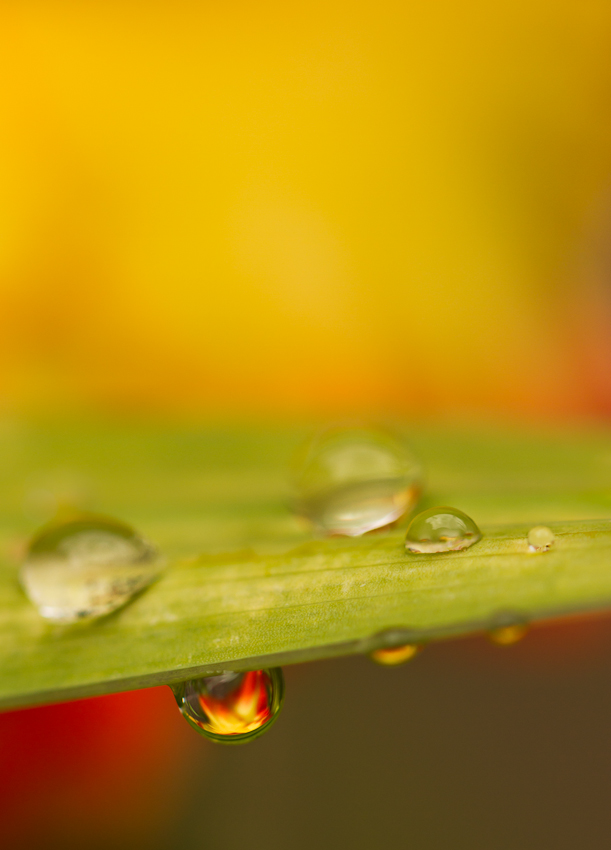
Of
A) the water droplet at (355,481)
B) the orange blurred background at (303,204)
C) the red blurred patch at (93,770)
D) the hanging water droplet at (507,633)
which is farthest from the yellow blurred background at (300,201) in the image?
the hanging water droplet at (507,633)

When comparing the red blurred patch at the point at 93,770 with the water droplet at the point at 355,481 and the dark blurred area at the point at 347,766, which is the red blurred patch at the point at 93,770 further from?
the water droplet at the point at 355,481

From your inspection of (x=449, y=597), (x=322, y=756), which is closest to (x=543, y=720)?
(x=322, y=756)

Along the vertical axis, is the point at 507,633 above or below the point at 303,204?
below

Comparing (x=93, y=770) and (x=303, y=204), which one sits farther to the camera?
(x=303, y=204)

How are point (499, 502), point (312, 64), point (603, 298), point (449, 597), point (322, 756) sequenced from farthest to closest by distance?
point (312, 64), point (603, 298), point (322, 756), point (499, 502), point (449, 597)

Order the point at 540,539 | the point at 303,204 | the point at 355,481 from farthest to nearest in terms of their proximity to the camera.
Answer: the point at 303,204 < the point at 355,481 < the point at 540,539

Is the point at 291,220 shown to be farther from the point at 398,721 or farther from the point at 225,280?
the point at 398,721

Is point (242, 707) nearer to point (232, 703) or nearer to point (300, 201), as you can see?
point (232, 703)

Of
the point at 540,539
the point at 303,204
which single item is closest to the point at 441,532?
the point at 540,539
